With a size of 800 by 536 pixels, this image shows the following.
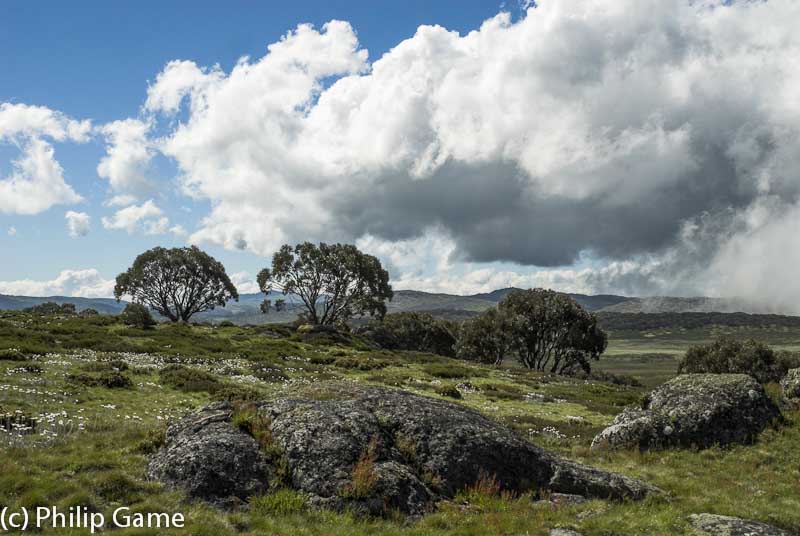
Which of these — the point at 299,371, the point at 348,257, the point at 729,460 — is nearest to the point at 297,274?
the point at 348,257

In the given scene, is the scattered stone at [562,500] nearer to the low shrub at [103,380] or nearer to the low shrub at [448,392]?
the low shrub at [448,392]

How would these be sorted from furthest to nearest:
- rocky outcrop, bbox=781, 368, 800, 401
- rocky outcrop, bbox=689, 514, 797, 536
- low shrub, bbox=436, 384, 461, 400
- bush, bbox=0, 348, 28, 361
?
low shrub, bbox=436, 384, 461, 400 → bush, bbox=0, 348, 28, 361 → rocky outcrop, bbox=781, 368, 800, 401 → rocky outcrop, bbox=689, 514, 797, 536

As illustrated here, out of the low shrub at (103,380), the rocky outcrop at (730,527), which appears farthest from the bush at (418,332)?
the rocky outcrop at (730,527)

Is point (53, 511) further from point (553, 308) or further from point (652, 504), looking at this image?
point (553, 308)

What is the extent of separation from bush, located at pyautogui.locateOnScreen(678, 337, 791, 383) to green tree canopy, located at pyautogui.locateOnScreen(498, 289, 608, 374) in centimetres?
1443

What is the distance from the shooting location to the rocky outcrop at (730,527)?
10.8m

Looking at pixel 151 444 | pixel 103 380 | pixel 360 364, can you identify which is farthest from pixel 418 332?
pixel 151 444

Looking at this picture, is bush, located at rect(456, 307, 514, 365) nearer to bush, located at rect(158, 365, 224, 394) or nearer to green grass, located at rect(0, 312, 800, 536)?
green grass, located at rect(0, 312, 800, 536)

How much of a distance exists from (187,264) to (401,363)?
5439 centimetres

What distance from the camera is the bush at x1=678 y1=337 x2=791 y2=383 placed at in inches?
2318

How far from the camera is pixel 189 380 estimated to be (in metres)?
29.0

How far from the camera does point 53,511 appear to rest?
970 centimetres

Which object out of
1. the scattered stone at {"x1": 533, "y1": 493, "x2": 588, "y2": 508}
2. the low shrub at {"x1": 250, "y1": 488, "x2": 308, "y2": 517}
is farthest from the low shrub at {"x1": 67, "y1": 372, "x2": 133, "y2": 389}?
the scattered stone at {"x1": 533, "y1": 493, "x2": 588, "y2": 508}

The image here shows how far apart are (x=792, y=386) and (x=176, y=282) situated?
88.4 metres
